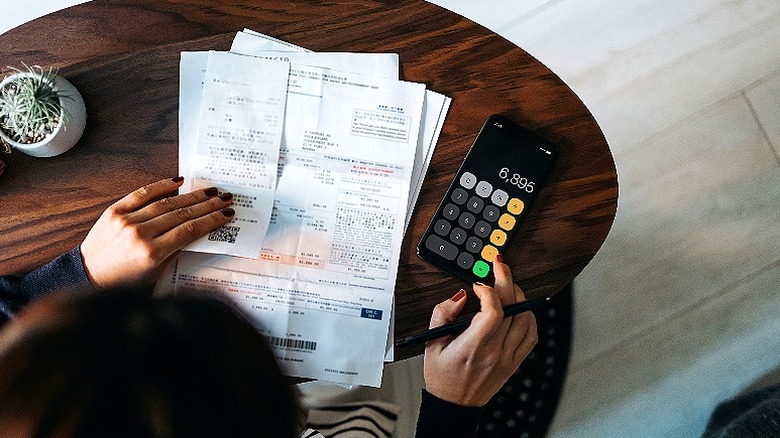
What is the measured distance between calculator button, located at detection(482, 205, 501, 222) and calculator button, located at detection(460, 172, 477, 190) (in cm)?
3

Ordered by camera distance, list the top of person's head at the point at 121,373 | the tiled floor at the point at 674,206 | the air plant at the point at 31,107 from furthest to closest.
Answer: the tiled floor at the point at 674,206
the air plant at the point at 31,107
the top of person's head at the point at 121,373

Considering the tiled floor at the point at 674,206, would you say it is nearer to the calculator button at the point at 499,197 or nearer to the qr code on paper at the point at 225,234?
the calculator button at the point at 499,197

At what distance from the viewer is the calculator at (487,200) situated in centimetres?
71

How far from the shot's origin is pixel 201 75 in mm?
727

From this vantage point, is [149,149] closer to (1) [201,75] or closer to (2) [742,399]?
(1) [201,75]

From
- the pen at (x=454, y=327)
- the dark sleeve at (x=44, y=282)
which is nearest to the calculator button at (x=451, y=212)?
the pen at (x=454, y=327)

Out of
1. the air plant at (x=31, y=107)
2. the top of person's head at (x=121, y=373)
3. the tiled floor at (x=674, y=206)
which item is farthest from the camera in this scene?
the tiled floor at (x=674, y=206)

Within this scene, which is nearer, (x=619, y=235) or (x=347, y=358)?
(x=347, y=358)

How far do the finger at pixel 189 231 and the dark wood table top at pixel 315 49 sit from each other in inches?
2.9

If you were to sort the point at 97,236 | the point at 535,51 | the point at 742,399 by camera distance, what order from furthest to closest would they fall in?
the point at 535,51
the point at 742,399
the point at 97,236

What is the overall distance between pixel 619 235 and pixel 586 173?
0.48 m

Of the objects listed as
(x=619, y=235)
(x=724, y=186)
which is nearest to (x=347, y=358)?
(x=619, y=235)

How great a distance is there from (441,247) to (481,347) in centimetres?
11

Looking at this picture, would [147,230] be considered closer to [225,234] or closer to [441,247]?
[225,234]
